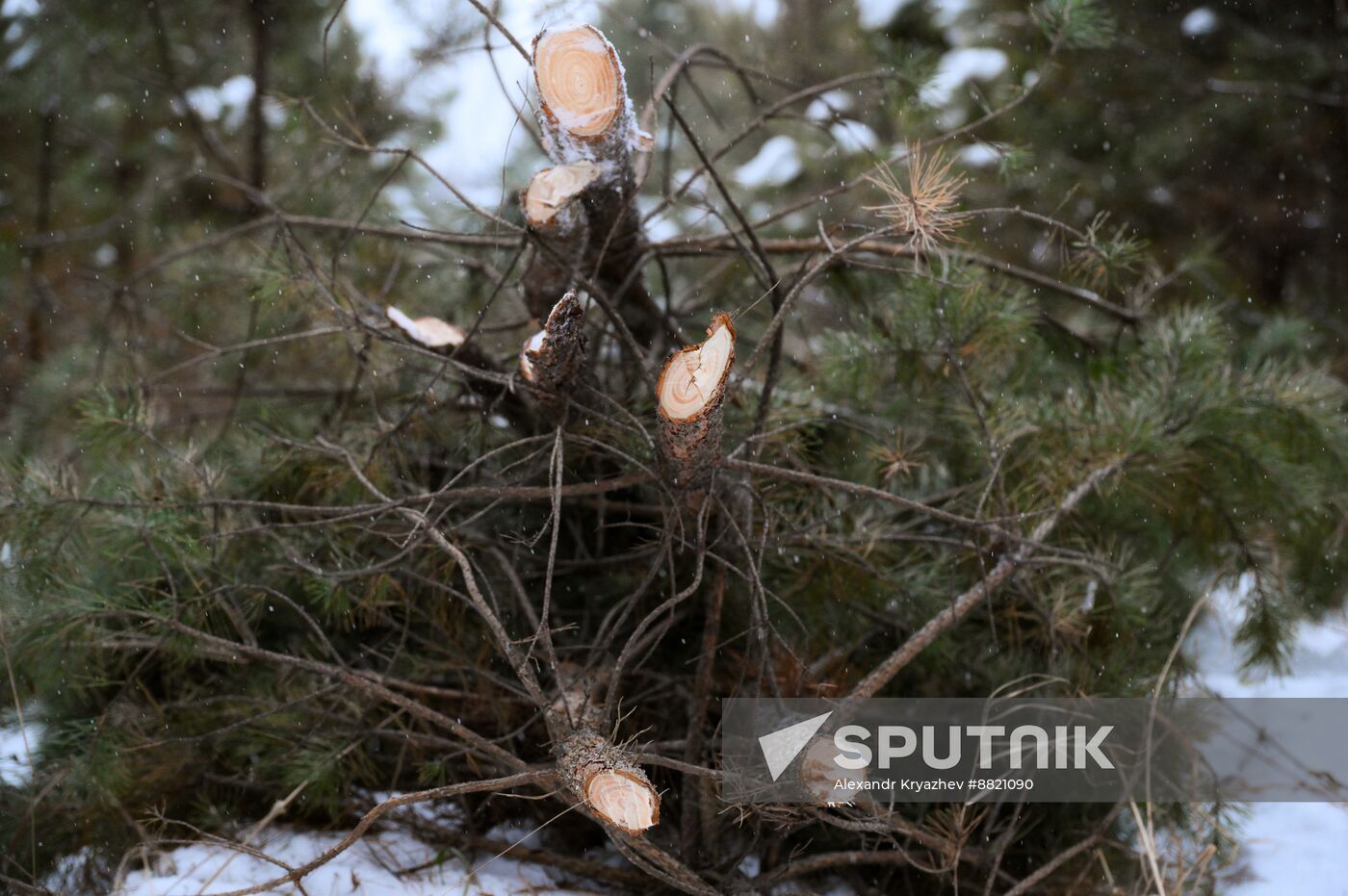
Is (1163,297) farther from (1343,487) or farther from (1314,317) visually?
(1343,487)

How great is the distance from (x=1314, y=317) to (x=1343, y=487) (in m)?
1.21

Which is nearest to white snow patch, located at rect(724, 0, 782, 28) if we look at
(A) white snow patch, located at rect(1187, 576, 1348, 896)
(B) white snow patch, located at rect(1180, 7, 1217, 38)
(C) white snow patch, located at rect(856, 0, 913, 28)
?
(C) white snow patch, located at rect(856, 0, 913, 28)

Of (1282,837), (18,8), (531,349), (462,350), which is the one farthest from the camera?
(18,8)

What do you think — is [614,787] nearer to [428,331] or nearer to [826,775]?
[826,775]

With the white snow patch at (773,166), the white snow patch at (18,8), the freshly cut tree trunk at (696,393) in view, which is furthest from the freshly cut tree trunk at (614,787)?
the white snow patch at (18,8)

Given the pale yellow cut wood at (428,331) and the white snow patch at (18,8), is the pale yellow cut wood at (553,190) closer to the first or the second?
the pale yellow cut wood at (428,331)

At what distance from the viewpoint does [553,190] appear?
4.41 ft

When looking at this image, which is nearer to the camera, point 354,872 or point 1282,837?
point 354,872

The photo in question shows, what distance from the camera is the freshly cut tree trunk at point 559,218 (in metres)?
1.34

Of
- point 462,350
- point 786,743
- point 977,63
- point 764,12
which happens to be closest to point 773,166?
point 977,63

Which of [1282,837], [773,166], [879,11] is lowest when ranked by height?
[1282,837]

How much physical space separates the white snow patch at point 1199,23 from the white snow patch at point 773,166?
4.10ft

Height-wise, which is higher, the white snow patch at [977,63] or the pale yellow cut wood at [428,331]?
the white snow patch at [977,63]

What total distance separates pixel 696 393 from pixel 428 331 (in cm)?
62
